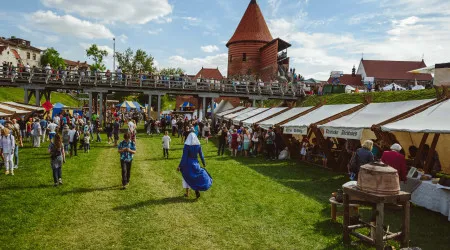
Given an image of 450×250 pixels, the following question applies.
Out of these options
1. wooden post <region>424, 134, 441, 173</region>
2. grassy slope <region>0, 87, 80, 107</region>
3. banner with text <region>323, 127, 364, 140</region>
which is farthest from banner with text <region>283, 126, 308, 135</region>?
grassy slope <region>0, 87, 80, 107</region>

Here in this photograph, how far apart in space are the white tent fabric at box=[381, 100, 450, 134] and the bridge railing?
23.7 m

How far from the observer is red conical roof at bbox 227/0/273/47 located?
168ft

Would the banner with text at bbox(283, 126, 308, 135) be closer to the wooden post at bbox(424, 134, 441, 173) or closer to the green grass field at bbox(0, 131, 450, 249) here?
the green grass field at bbox(0, 131, 450, 249)

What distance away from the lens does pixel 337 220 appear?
719cm

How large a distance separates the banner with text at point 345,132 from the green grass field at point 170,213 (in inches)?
62.9

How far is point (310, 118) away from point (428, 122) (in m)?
6.33

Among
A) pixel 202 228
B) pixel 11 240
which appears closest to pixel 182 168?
pixel 202 228

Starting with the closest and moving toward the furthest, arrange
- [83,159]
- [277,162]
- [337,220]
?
1. [337,220]
2. [83,159]
3. [277,162]

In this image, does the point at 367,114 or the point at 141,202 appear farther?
the point at 367,114

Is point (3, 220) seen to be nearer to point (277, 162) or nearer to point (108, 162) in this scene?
point (108, 162)

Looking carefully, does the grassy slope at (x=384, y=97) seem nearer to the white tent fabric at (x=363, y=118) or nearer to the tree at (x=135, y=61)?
the white tent fabric at (x=363, y=118)

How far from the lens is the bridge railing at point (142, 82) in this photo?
28.0 m

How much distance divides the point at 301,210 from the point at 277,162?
747 cm

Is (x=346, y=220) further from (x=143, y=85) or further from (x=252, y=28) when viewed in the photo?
(x=252, y=28)
